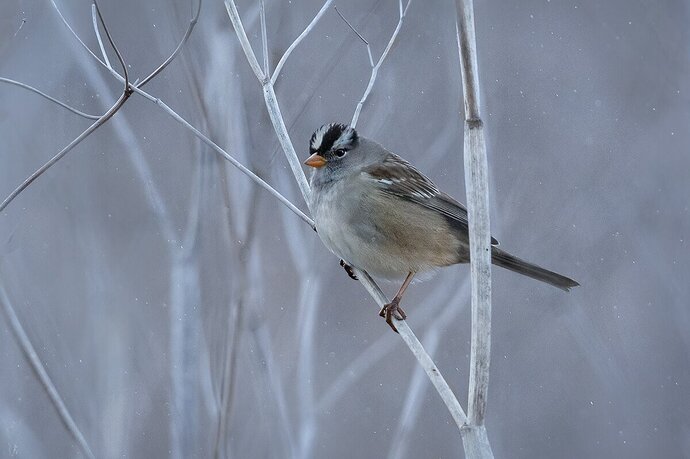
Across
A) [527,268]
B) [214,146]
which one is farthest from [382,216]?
[214,146]

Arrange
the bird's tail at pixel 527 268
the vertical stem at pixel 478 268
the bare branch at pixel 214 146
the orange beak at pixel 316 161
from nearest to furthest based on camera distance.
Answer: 1. the vertical stem at pixel 478 268
2. the bare branch at pixel 214 146
3. the bird's tail at pixel 527 268
4. the orange beak at pixel 316 161

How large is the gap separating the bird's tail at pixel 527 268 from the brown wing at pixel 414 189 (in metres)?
0.22

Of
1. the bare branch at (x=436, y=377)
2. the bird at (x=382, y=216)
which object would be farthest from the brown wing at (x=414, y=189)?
the bare branch at (x=436, y=377)

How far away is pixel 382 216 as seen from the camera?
3.46 metres

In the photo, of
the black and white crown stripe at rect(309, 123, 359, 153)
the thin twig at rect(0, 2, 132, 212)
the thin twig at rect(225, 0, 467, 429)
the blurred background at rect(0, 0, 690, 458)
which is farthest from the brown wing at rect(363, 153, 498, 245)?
the thin twig at rect(0, 2, 132, 212)

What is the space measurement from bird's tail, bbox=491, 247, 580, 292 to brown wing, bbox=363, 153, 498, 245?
22 centimetres

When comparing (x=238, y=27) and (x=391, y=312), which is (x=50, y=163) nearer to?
(x=238, y=27)

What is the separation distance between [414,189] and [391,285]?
1.03 metres

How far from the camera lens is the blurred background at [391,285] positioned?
4.58 m

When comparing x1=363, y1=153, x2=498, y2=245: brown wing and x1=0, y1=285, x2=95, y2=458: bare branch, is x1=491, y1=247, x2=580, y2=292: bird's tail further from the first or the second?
x1=0, y1=285, x2=95, y2=458: bare branch

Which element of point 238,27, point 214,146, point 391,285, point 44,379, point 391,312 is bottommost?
point 44,379

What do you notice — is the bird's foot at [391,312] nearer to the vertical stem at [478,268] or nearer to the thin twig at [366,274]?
the thin twig at [366,274]

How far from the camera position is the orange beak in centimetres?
350

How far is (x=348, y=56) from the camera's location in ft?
18.6
